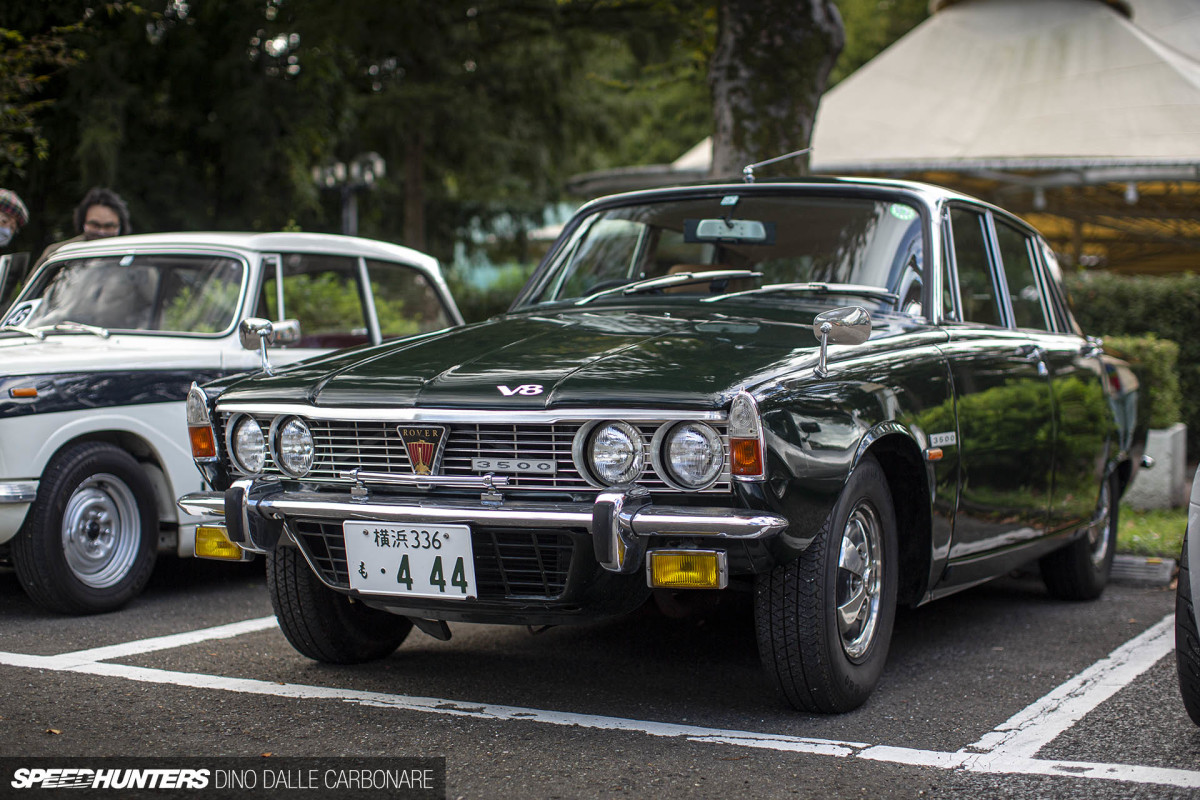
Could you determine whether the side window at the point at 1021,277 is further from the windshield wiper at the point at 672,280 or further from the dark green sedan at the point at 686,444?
the windshield wiper at the point at 672,280

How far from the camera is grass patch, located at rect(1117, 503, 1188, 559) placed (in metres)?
7.16

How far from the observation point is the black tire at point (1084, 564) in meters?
6.23

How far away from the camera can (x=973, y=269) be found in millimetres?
5391

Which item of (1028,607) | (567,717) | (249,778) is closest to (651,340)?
(567,717)

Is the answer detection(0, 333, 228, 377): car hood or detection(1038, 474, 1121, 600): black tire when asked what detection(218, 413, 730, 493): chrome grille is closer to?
detection(0, 333, 228, 377): car hood

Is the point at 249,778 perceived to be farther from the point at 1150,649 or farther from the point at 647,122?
the point at 647,122

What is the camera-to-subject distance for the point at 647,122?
2278 cm

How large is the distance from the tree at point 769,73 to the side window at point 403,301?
2869 mm

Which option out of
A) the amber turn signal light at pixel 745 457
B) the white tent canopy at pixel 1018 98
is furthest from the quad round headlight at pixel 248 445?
the white tent canopy at pixel 1018 98

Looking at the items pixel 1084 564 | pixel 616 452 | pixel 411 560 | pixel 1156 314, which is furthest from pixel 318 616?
pixel 1156 314

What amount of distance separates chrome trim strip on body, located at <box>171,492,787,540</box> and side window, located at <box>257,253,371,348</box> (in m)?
3.04

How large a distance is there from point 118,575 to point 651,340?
3.09 metres

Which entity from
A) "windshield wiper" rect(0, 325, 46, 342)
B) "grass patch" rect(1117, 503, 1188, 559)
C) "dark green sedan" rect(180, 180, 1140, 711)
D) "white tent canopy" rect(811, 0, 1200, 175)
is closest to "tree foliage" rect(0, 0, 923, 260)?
"white tent canopy" rect(811, 0, 1200, 175)

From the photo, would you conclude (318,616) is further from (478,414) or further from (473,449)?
(478,414)
